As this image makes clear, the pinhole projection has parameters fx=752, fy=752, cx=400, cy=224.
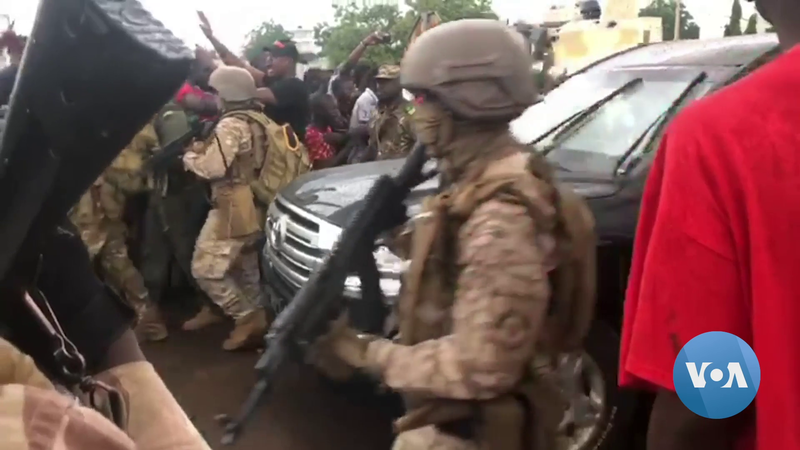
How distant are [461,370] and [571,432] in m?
1.20

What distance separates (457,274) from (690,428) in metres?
0.74

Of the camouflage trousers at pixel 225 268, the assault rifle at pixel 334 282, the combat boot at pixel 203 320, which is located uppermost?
the assault rifle at pixel 334 282

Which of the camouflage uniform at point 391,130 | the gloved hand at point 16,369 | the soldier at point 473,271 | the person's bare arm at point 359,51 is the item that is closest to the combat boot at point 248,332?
the camouflage uniform at point 391,130

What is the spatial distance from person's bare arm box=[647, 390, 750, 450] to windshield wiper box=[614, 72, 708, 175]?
2028 mm

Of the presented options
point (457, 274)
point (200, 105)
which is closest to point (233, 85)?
point (200, 105)

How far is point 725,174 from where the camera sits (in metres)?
0.83

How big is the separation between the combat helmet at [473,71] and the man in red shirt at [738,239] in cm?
83

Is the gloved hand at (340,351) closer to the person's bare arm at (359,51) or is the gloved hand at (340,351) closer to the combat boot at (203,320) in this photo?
the combat boot at (203,320)

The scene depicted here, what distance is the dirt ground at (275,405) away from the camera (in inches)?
134

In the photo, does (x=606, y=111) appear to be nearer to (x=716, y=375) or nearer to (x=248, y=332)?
(x=248, y=332)

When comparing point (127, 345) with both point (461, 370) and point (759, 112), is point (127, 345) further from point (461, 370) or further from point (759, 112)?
point (759, 112)

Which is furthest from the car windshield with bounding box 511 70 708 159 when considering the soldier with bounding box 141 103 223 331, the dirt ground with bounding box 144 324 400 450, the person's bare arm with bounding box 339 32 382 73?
the person's bare arm with bounding box 339 32 382 73

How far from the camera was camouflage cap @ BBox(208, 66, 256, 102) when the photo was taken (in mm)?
4371

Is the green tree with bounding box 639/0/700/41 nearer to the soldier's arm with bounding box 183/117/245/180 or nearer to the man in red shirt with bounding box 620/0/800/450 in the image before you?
the soldier's arm with bounding box 183/117/245/180
